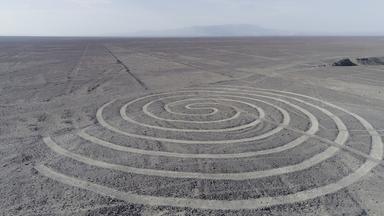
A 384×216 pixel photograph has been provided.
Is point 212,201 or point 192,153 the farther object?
point 192,153

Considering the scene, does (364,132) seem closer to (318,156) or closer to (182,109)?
(318,156)

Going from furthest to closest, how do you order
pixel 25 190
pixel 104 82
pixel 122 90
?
pixel 104 82 < pixel 122 90 < pixel 25 190

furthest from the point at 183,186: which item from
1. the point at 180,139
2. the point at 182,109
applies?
the point at 182,109

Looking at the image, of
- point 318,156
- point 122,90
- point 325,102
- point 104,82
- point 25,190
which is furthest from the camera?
point 104,82

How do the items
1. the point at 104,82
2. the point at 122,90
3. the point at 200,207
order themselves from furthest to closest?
1. the point at 104,82
2. the point at 122,90
3. the point at 200,207

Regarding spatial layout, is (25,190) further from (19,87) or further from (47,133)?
(19,87)

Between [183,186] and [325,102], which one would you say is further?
[325,102]

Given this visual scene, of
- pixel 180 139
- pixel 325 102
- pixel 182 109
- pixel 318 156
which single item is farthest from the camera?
pixel 325 102

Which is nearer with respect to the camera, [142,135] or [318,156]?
[318,156]

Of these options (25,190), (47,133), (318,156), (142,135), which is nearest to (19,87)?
(47,133)
